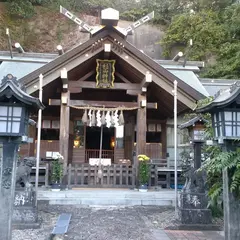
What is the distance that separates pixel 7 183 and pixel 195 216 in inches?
183

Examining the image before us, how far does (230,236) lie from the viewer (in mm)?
4172

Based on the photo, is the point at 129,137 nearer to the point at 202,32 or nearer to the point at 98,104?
the point at 98,104

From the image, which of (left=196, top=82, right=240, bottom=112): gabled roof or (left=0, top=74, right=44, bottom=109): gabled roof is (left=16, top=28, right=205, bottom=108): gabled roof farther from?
(left=196, top=82, right=240, bottom=112): gabled roof

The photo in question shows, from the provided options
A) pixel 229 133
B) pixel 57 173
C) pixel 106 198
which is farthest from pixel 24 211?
pixel 229 133

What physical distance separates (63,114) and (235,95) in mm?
8534

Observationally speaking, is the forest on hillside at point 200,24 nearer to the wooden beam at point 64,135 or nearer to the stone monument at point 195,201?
the wooden beam at point 64,135

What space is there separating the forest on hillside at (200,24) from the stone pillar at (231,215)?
56.7 feet

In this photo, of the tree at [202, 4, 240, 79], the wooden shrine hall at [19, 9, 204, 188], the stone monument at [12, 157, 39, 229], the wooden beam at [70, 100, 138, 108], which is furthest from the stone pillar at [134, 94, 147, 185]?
the tree at [202, 4, 240, 79]

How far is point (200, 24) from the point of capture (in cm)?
2331

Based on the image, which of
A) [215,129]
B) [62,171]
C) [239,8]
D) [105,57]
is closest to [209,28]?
[239,8]

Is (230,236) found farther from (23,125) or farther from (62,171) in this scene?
(62,171)

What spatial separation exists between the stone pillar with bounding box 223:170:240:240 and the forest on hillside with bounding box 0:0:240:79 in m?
17.3

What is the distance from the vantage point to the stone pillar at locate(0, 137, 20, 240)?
14.4ft

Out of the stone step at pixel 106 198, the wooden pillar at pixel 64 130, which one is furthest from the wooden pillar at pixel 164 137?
the wooden pillar at pixel 64 130
